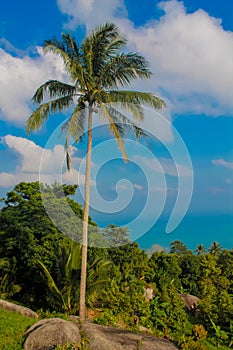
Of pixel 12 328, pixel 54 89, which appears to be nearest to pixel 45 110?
pixel 54 89

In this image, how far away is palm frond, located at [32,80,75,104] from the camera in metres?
11.5

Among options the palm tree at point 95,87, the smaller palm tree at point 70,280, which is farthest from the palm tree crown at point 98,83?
the smaller palm tree at point 70,280

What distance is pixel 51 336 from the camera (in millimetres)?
7758

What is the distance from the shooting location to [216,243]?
38844 mm

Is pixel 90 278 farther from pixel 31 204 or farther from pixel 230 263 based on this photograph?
pixel 230 263

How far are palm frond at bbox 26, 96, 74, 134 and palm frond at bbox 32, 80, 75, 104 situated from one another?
195 millimetres

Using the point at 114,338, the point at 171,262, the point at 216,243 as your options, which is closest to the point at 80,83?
the point at 114,338

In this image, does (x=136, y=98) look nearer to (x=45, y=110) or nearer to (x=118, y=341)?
(x=45, y=110)

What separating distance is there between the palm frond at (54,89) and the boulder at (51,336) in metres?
6.77

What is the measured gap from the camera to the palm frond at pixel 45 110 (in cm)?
1127

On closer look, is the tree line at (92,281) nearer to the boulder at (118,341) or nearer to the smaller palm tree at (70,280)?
the smaller palm tree at (70,280)

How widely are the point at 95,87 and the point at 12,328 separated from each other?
715 cm

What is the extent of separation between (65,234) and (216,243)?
26330 millimetres

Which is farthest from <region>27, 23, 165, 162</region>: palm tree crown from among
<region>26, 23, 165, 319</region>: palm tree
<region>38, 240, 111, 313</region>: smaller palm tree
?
<region>38, 240, 111, 313</region>: smaller palm tree
